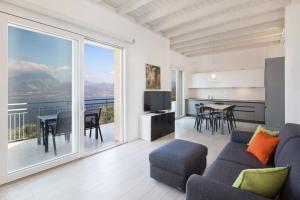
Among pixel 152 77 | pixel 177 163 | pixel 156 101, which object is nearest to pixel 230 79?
pixel 152 77

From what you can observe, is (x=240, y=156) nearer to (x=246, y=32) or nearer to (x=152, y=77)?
(x=152, y=77)

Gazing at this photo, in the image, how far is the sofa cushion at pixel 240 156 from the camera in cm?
192

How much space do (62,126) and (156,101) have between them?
2.47 m

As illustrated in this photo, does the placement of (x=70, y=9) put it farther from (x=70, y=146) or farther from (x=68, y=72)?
(x=70, y=146)

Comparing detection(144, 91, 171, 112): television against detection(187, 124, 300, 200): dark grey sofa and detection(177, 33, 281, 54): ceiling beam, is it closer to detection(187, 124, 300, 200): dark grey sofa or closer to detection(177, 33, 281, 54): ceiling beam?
detection(187, 124, 300, 200): dark grey sofa

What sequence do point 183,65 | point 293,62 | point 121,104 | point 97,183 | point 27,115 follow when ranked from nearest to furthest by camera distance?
point 97,183, point 27,115, point 293,62, point 121,104, point 183,65

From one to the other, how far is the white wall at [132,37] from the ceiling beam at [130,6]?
168 mm

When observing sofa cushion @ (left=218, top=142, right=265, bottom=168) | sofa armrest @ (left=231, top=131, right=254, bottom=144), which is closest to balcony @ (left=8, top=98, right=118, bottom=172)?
sofa cushion @ (left=218, top=142, right=265, bottom=168)

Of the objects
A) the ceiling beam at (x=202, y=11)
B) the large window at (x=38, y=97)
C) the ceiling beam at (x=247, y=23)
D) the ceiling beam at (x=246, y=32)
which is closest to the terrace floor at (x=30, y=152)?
the large window at (x=38, y=97)

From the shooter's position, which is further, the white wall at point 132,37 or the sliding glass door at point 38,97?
the white wall at point 132,37

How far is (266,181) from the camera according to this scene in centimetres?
115

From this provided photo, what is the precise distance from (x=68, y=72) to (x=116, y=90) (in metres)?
1.37

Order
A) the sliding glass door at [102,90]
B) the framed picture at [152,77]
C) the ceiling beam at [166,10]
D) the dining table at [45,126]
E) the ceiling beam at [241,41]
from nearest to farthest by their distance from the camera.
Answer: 1. the dining table at [45,126]
2. the ceiling beam at [166,10]
3. the sliding glass door at [102,90]
4. the framed picture at [152,77]
5. the ceiling beam at [241,41]

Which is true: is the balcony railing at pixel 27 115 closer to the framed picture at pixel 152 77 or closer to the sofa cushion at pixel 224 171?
the framed picture at pixel 152 77
